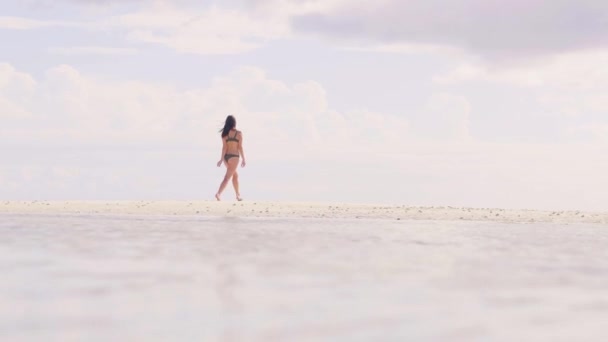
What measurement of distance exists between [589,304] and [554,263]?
9.70 feet

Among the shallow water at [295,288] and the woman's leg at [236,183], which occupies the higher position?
the woman's leg at [236,183]

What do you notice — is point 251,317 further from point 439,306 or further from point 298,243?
point 298,243

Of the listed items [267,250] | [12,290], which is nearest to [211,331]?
[12,290]

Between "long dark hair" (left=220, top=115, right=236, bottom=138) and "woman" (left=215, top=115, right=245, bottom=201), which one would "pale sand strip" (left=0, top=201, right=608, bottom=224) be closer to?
"woman" (left=215, top=115, right=245, bottom=201)

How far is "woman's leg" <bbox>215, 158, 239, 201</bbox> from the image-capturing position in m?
21.0

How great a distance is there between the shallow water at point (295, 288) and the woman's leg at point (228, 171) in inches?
375

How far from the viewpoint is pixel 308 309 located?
5.02 meters

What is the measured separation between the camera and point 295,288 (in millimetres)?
5984

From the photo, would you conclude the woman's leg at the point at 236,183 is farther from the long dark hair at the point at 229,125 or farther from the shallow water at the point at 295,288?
the shallow water at the point at 295,288

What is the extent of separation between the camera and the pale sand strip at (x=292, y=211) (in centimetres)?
1828

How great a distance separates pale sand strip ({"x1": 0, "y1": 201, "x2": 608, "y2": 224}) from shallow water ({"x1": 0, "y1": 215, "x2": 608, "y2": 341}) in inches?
266

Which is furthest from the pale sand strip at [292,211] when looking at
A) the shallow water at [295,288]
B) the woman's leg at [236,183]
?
the shallow water at [295,288]

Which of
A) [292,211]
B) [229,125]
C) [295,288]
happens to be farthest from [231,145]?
[295,288]

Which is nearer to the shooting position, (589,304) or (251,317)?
(251,317)
